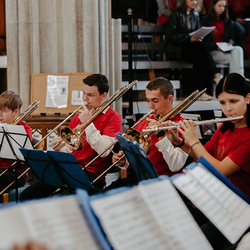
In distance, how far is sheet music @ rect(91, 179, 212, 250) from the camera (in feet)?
4.35

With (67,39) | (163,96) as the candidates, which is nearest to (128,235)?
(163,96)

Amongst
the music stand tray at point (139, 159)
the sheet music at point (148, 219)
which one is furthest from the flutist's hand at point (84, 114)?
the sheet music at point (148, 219)

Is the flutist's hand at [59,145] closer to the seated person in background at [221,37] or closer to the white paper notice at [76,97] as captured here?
the white paper notice at [76,97]

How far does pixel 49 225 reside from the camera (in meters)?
1.21

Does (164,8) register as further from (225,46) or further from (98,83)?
(98,83)

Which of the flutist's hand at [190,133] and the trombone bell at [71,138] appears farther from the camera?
the trombone bell at [71,138]

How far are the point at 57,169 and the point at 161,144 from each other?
0.76 meters

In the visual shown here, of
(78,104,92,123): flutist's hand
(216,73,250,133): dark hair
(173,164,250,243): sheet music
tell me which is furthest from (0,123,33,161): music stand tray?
(173,164,250,243): sheet music

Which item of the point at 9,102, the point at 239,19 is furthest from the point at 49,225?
the point at 239,19

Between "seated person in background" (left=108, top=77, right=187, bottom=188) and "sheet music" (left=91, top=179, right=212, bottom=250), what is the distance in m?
1.63

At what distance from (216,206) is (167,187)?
314 mm

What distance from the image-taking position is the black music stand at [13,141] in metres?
3.33

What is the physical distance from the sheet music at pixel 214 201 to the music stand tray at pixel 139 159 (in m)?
0.58

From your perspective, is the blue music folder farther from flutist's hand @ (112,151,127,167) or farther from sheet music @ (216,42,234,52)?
sheet music @ (216,42,234,52)
